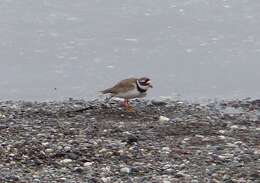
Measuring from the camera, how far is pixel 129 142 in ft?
27.0

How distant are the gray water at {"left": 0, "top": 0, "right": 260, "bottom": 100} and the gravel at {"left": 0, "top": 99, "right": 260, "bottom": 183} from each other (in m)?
1.24

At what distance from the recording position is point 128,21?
15375mm

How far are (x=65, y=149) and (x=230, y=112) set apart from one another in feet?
11.5

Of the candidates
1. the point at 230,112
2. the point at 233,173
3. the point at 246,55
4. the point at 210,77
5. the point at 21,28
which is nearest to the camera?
the point at 233,173

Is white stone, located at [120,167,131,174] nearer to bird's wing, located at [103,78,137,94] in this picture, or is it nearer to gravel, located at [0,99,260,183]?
gravel, located at [0,99,260,183]

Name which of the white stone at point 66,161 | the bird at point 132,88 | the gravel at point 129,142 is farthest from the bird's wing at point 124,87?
the white stone at point 66,161

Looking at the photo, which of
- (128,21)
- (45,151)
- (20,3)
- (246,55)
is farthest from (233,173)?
(20,3)

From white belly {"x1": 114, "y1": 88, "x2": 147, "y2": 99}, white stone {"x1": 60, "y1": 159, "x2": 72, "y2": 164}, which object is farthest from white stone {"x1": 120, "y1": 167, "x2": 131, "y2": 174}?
white belly {"x1": 114, "y1": 88, "x2": 147, "y2": 99}

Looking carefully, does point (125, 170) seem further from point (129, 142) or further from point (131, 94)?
point (131, 94)

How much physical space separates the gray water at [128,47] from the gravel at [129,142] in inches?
48.6

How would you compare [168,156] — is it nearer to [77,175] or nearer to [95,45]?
[77,175]

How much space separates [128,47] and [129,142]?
590 cm

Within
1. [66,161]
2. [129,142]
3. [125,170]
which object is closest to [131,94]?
[129,142]

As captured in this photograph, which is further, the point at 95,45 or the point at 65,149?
the point at 95,45
